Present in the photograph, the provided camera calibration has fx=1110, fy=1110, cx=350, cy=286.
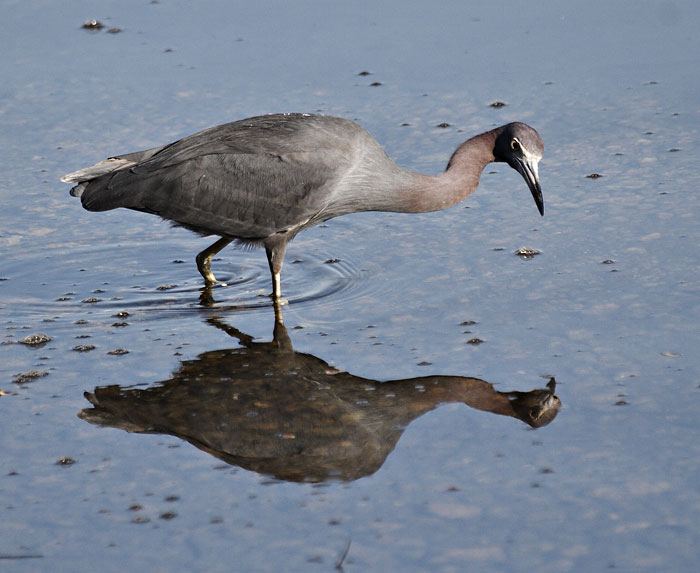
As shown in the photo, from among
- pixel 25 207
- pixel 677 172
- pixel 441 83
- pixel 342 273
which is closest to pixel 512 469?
pixel 342 273

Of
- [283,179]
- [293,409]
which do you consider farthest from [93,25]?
[293,409]

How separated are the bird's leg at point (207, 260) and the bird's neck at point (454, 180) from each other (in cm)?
120

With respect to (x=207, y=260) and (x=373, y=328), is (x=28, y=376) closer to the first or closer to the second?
(x=207, y=260)

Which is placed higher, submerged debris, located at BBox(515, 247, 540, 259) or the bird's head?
the bird's head

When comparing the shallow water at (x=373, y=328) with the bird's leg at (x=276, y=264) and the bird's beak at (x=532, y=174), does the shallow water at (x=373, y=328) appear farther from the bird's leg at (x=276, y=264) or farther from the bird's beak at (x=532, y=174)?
the bird's beak at (x=532, y=174)

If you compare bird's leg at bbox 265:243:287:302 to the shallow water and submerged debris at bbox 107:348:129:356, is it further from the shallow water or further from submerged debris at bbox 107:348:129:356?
submerged debris at bbox 107:348:129:356

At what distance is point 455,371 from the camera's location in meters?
5.54

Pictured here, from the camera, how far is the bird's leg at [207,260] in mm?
6832

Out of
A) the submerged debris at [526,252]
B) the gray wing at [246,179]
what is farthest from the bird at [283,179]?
the submerged debris at [526,252]

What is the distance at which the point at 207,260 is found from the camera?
6.86 metres

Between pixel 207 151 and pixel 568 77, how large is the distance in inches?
156

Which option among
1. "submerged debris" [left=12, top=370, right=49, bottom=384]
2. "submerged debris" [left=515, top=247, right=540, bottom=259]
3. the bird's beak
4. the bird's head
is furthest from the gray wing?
"submerged debris" [left=12, top=370, right=49, bottom=384]

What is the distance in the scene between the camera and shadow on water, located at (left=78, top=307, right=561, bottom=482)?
488cm

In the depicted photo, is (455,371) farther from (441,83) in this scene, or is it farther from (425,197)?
(441,83)
